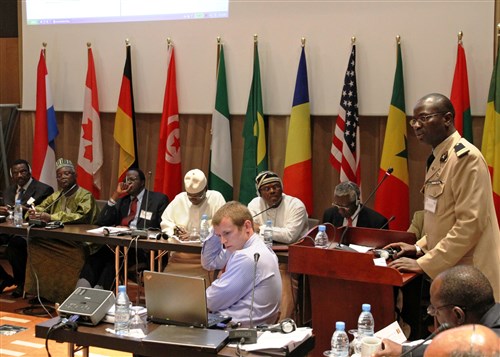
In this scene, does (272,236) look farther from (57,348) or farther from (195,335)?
(195,335)

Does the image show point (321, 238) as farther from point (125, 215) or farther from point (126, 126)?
point (126, 126)

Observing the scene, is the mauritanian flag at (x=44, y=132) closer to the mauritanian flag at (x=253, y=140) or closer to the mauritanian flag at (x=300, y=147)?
the mauritanian flag at (x=253, y=140)

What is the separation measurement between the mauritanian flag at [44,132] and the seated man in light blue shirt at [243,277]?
466cm

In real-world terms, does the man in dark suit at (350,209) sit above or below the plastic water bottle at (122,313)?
above

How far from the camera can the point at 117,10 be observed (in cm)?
778

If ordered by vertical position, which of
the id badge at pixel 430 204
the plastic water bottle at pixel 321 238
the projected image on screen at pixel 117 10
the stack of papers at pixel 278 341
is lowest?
the stack of papers at pixel 278 341

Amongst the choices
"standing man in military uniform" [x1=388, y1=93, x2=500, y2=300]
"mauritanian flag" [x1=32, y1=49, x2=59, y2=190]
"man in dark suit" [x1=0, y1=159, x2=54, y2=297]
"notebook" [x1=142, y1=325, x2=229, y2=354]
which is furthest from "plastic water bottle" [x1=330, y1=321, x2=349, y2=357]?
"mauritanian flag" [x1=32, y1=49, x2=59, y2=190]

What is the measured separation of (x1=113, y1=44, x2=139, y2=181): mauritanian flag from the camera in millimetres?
7699

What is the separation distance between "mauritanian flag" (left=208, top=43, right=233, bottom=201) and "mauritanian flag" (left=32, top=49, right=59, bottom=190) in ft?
6.48

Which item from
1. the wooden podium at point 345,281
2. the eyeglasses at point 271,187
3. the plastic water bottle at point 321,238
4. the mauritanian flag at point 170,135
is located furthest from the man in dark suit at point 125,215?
the wooden podium at point 345,281

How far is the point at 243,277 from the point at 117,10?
4.83 m

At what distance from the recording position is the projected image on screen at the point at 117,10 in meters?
7.39

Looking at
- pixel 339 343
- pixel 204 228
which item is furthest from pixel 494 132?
pixel 339 343

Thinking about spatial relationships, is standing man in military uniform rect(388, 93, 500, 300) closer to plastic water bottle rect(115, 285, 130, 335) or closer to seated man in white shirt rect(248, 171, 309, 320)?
plastic water bottle rect(115, 285, 130, 335)
